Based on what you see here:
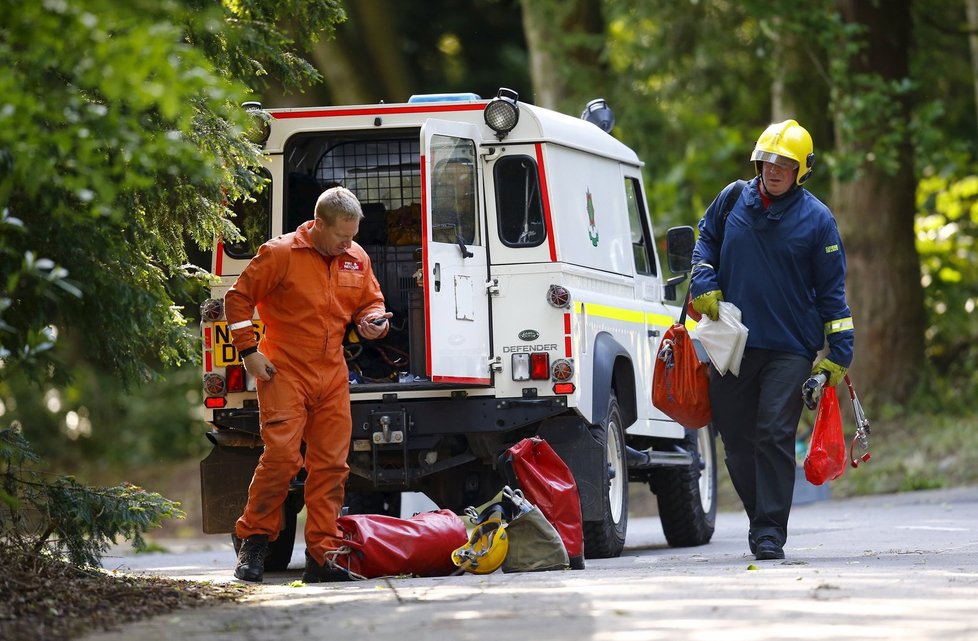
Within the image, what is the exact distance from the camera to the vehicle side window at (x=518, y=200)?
979cm

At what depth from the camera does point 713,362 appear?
29.8 feet

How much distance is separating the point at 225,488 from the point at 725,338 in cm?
296

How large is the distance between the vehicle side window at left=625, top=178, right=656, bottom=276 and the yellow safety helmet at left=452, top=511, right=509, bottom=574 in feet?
10.7

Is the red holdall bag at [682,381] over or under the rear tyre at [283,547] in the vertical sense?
over

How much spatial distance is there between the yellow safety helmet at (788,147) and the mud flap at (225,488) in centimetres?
328

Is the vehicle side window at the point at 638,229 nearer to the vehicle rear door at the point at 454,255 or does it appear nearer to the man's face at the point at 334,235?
the vehicle rear door at the point at 454,255

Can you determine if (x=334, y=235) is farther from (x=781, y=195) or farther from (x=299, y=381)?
(x=781, y=195)

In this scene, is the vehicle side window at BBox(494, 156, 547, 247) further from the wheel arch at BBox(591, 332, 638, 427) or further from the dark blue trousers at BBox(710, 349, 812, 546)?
the dark blue trousers at BBox(710, 349, 812, 546)

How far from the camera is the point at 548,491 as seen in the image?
8.95 metres

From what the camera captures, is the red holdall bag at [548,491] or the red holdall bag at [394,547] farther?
the red holdall bag at [548,491]

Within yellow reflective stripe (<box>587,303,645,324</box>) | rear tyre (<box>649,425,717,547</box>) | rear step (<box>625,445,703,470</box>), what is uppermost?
yellow reflective stripe (<box>587,303,645,324</box>)

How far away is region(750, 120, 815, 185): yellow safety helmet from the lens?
352 inches

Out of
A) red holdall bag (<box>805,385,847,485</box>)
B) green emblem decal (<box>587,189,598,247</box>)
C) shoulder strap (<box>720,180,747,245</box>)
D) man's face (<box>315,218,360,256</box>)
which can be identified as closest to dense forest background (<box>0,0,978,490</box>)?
man's face (<box>315,218,360,256</box>)

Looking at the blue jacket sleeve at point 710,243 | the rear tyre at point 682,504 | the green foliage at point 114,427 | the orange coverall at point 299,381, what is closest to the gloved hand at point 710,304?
the blue jacket sleeve at point 710,243
